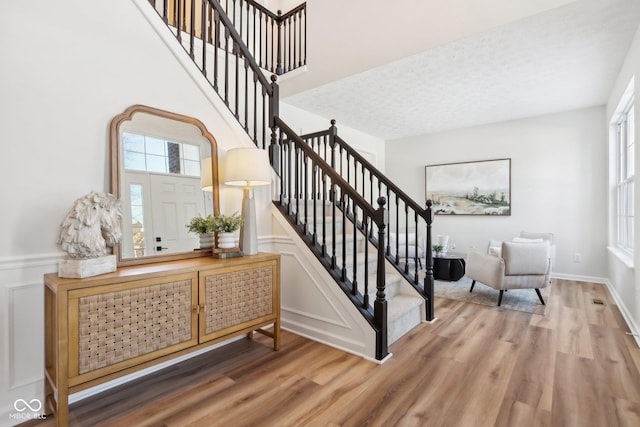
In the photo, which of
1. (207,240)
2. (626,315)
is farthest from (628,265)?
(207,240)

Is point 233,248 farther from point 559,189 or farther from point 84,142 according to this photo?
point 559,189

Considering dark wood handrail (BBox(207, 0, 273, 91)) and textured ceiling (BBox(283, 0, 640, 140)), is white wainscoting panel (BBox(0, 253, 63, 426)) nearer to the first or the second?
dark wood handrail (BBox(207, 0, 273, 91))

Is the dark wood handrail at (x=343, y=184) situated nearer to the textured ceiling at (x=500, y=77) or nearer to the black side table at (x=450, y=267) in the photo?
the textured ceiling at (x=500, y=77)

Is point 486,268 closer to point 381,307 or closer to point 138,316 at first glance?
point 381,307

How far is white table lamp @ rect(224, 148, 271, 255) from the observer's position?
7.86 ft

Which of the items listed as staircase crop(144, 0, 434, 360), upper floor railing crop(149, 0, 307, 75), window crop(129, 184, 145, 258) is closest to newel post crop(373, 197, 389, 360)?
staircase crop(144, 0, 434, 360)

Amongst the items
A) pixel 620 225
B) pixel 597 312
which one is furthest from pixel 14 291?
pixel 620 225

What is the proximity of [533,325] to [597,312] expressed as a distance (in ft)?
3.27

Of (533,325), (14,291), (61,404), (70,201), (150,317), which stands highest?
(70,201)


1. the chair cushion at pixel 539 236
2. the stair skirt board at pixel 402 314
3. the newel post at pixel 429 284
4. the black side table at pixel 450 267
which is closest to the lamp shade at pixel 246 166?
the stair skirt board at pixel 402 314

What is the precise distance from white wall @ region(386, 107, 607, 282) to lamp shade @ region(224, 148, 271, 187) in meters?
4.93

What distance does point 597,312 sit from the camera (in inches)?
133

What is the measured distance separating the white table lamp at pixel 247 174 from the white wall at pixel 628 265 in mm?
3189

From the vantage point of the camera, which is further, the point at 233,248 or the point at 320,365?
the point at 233,248
